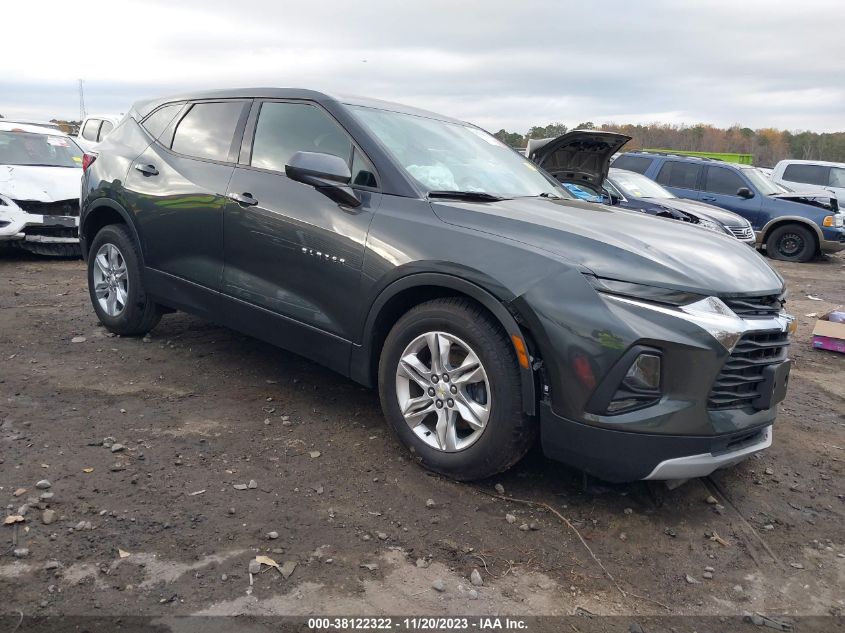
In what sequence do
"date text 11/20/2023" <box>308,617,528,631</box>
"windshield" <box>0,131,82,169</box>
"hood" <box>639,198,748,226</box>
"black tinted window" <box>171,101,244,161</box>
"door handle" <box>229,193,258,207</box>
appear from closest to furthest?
"date text 11/20/2023" <box>308,617,528,631</box>
"door handle" <box>229,193,258,207</box>
"black tinted window" <box>171,101,244,161</box>
"windshield" <box>0,131,82,169</box>
"hood" <box>639,198,748,226</box>

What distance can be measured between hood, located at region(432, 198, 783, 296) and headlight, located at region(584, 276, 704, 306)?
2 centimetres

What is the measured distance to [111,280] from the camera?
544 centimetres

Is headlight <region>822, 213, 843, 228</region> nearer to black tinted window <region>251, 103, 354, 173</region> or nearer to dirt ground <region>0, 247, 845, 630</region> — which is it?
dirt ground <region>0, 247, 845, 630</region>

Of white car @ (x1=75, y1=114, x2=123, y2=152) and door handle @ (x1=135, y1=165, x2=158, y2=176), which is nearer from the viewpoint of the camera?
door handle @ (x1=135, y1=165, x2=158, y2=176)

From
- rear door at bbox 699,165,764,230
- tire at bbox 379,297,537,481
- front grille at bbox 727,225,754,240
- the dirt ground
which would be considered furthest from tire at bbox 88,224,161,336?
rear door at bbox 699,165,764,230

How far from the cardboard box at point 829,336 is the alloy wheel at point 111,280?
577cm

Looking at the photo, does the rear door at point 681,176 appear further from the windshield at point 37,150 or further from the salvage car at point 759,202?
the windshield at point 37,150

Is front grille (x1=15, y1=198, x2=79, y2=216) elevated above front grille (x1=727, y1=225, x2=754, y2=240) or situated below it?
below

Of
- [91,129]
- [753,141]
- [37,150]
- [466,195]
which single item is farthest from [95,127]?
[753,141]

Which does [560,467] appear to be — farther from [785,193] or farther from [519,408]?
[785,193]

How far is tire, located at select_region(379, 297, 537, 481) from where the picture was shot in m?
3.13

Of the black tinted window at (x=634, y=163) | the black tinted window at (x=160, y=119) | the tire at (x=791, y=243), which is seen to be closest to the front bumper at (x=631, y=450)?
the black tinted window at (x=160, y=119)

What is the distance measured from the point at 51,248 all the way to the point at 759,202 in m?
11.8

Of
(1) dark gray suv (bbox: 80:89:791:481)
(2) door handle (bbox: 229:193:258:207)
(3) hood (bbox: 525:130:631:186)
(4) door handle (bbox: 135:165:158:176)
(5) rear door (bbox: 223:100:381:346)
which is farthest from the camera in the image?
(3) hood (bbox: 525:130:631:186)
